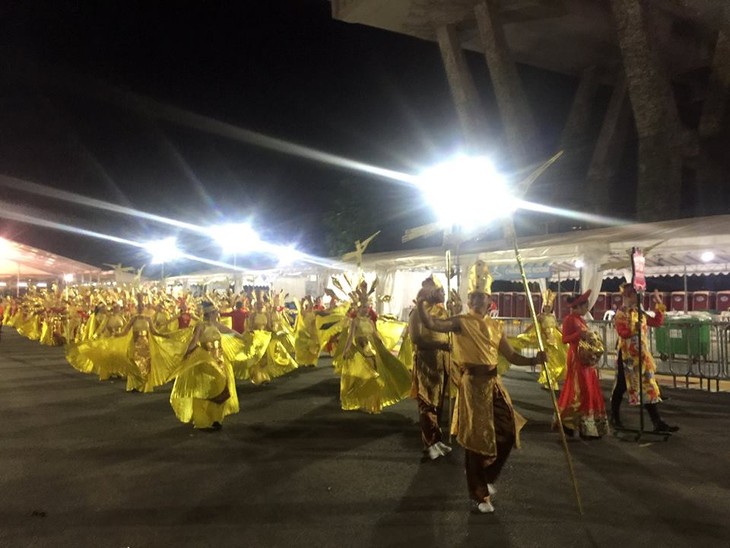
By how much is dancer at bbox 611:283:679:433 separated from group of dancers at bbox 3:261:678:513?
13 millimetres

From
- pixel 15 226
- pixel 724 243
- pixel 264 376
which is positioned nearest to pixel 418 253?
pixel 264 376

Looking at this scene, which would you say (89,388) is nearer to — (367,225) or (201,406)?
(201,406)

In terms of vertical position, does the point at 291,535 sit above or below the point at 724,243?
below

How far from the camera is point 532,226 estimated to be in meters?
21.9

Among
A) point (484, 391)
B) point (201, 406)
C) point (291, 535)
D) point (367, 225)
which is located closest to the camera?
point (291, 535)

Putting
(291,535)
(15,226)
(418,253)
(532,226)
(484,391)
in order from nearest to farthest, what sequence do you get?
1. (291,535)
2. (484,391)
3. (418,253)
4. (532,226)
5. (15,226)

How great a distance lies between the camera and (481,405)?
4539mm

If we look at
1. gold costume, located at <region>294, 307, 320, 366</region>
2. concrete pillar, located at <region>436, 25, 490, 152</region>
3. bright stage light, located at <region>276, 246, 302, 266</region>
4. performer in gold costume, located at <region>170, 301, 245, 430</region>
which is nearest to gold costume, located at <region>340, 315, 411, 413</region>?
performer in gold costume, located at <region>170, 301, 245, 430</region>

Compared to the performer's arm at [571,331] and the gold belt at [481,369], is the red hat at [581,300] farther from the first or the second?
the gold belt at [481,369]

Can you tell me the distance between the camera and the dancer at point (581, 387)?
6.70 metres

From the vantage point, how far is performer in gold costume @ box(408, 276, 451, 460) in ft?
19.8

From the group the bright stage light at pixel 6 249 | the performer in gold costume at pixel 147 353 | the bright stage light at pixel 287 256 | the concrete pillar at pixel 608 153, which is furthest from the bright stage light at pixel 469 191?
the bright stage light at pixel 6 249

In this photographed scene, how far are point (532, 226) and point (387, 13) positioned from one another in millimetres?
9886

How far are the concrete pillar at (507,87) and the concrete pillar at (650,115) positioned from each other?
14.9ft
